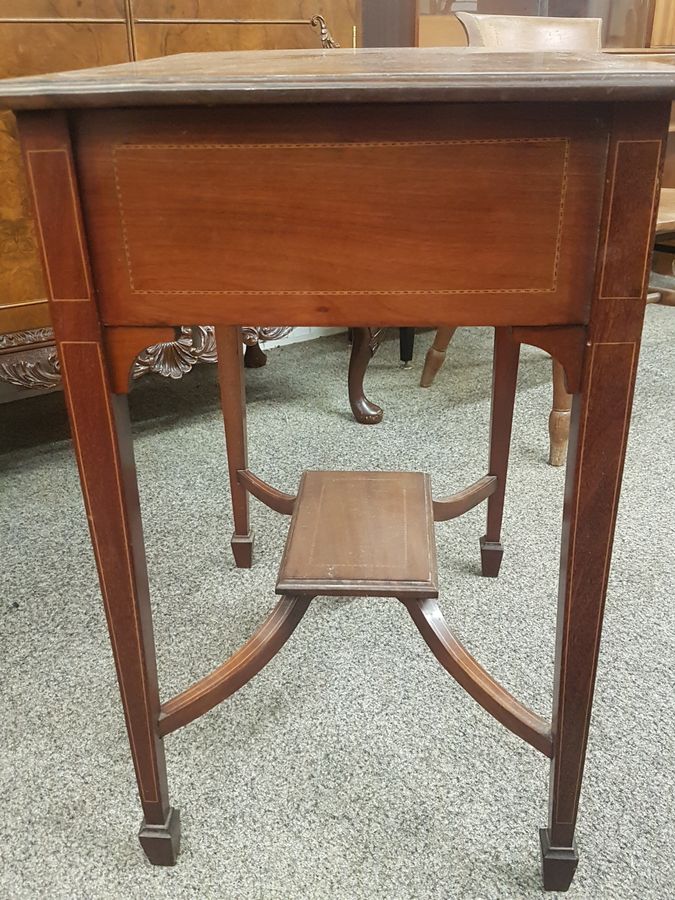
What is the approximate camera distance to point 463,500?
1303mm

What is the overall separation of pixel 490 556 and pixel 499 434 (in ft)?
0.72

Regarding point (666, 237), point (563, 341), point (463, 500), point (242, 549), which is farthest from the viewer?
point (666, 237)

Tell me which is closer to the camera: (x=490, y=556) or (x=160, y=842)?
(x=160, y=842)

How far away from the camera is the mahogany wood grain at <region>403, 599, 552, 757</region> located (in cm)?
86

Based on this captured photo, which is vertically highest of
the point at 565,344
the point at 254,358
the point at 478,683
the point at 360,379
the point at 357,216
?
the point at 357,216

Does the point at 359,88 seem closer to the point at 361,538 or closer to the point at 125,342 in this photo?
the point at 125,342

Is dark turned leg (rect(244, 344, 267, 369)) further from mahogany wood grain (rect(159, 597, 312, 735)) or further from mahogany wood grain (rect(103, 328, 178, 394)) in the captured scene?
mahogany wood grain (rect(103, 328, 178, 394))

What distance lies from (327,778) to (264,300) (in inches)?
25.0

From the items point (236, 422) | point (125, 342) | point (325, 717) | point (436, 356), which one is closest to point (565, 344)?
point (125, 342)

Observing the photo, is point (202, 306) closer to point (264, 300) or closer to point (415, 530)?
point (264, 300)

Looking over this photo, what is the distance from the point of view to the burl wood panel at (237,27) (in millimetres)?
1543

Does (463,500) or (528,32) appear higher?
(528,32)

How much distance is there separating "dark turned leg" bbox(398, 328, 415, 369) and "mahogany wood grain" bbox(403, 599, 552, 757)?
60.3 inches

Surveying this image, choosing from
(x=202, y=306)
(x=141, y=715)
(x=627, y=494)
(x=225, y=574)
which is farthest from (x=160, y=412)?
(x=202, y=306)
